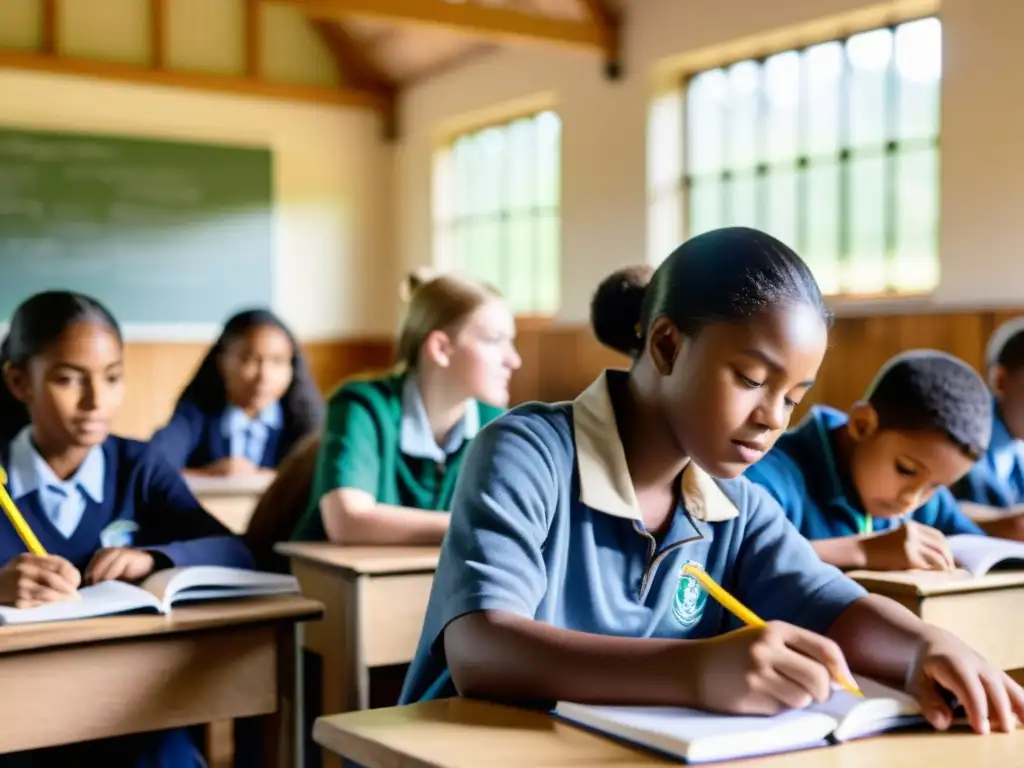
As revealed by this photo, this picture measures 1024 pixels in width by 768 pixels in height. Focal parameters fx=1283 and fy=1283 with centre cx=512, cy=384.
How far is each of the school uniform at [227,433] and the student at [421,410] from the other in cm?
148

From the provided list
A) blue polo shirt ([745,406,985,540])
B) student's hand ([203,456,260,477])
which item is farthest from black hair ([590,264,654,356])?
student's hand ([203,456,260,477])

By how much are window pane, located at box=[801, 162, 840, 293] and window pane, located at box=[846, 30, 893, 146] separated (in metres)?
0.20

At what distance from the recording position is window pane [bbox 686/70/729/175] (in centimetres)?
630

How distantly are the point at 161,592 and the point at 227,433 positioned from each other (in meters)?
2.32

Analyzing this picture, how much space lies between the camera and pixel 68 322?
1964 mm

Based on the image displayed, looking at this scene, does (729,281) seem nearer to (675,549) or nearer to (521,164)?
(675,549)

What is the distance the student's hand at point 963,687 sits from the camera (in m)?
1.11

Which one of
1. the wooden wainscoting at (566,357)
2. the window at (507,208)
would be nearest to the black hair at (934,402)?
the wooden wainscoting at (566,357)

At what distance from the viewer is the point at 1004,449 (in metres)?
2.82

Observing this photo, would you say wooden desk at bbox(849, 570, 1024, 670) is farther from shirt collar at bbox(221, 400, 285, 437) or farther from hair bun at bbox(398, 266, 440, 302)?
shirt collar at bbox(221, 400, 285, 437)

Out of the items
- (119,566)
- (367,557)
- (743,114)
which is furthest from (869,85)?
(119,566)

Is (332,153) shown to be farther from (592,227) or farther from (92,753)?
(92,753)

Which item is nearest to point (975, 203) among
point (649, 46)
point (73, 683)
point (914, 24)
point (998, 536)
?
point (914, 24)

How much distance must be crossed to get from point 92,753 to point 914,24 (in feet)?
14.6
